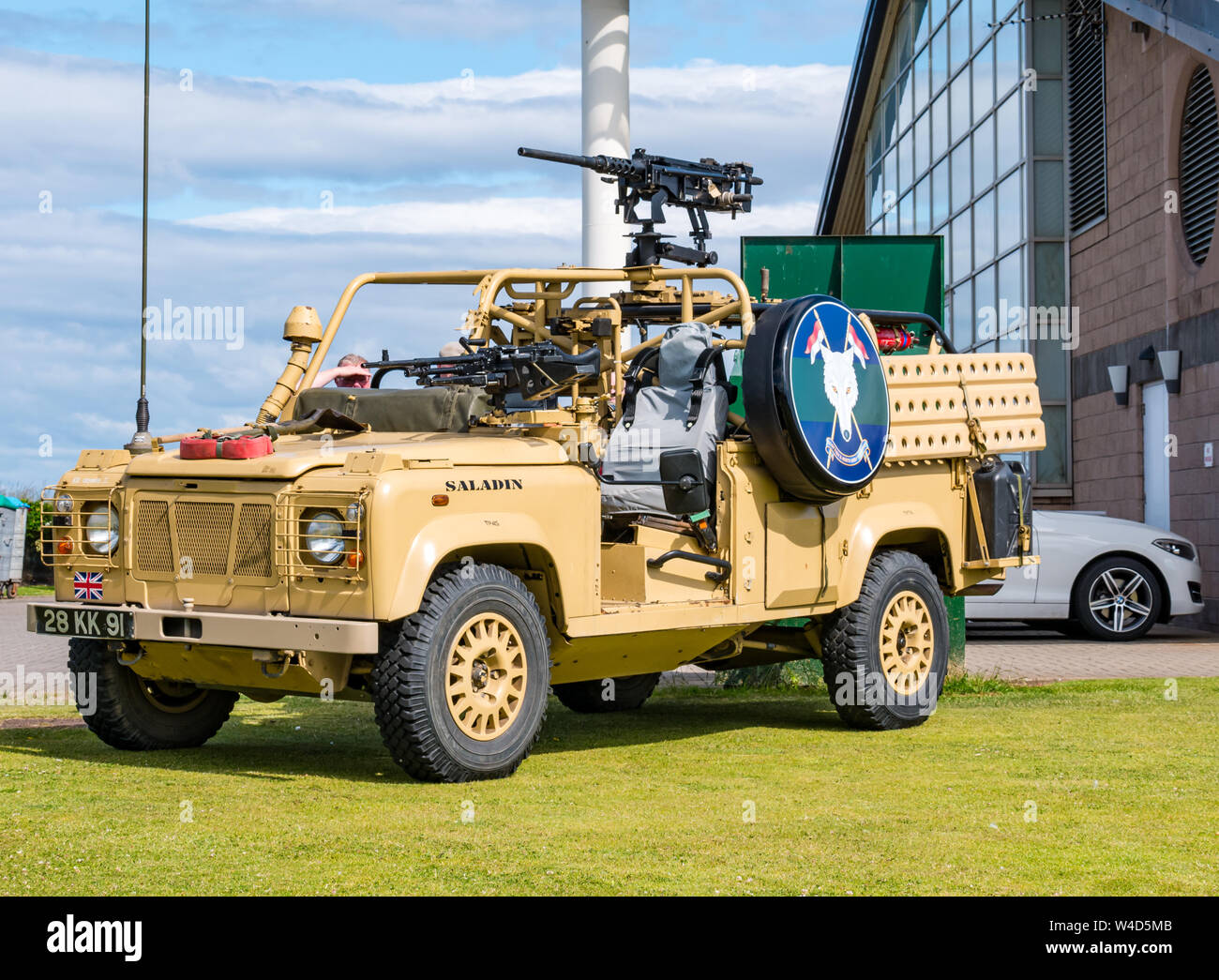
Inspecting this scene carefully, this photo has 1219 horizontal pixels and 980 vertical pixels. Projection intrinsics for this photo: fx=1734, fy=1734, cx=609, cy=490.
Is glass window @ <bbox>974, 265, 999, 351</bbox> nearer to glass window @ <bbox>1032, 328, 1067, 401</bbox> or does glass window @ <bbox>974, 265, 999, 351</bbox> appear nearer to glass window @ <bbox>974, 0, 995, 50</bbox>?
glass window @ <bbox>1032, 328, 1067, 401</bbox>

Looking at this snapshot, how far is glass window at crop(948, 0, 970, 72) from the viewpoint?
30.3 meters

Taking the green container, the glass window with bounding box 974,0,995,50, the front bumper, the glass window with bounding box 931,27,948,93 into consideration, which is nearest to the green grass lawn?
the front bumper

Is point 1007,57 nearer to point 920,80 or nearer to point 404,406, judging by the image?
point 920,80

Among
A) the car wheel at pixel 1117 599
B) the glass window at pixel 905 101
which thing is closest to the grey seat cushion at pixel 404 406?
the car wheel at pixel 1117 599

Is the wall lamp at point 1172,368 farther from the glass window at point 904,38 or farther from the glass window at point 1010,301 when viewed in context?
the glass window at point 904,38

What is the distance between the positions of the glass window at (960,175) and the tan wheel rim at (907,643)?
2121 centimetres

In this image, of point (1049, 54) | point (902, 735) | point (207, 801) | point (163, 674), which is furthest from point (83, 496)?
point (1049, 54)

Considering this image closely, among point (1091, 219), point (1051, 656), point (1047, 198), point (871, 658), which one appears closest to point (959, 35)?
point (1047, 198)

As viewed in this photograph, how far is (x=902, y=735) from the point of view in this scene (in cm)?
926

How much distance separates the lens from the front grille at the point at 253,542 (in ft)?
23.7

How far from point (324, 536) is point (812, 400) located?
109 inches

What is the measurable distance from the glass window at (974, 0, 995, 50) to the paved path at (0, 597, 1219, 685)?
12972 millimetres
